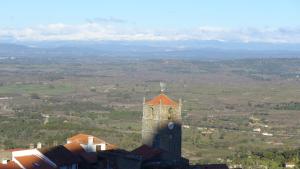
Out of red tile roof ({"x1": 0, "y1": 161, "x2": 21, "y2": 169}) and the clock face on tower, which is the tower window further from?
red tile roof ({"x1": 0, "y1": 161, "x2": 21, "y2": 169})

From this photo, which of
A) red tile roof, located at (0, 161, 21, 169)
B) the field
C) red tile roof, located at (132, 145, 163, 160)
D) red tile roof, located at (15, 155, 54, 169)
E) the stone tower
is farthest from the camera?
the field

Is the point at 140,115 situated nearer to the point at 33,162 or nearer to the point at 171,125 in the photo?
the point at 171,125

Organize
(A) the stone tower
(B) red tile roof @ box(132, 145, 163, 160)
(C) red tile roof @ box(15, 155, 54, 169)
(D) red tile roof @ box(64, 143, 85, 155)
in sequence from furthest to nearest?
(A) the stone tower < (B) red tile roof @ box(132, 145, 163, 160) < (D) red tile roof @ box(64, 143, 85, 155) < (C) red tile roof @ box(15, 155, 54, 169)

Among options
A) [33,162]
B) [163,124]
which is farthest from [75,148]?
[163,124]

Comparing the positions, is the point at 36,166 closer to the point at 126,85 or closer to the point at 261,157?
the point at 261,157

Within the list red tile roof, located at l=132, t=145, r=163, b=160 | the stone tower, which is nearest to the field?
the stone tower

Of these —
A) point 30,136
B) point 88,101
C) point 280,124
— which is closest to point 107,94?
point 88,101

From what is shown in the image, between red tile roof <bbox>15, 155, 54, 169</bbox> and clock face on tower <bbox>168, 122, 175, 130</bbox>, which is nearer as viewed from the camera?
red tile roof <bbox>15, 155, 54, 169</bbox>
